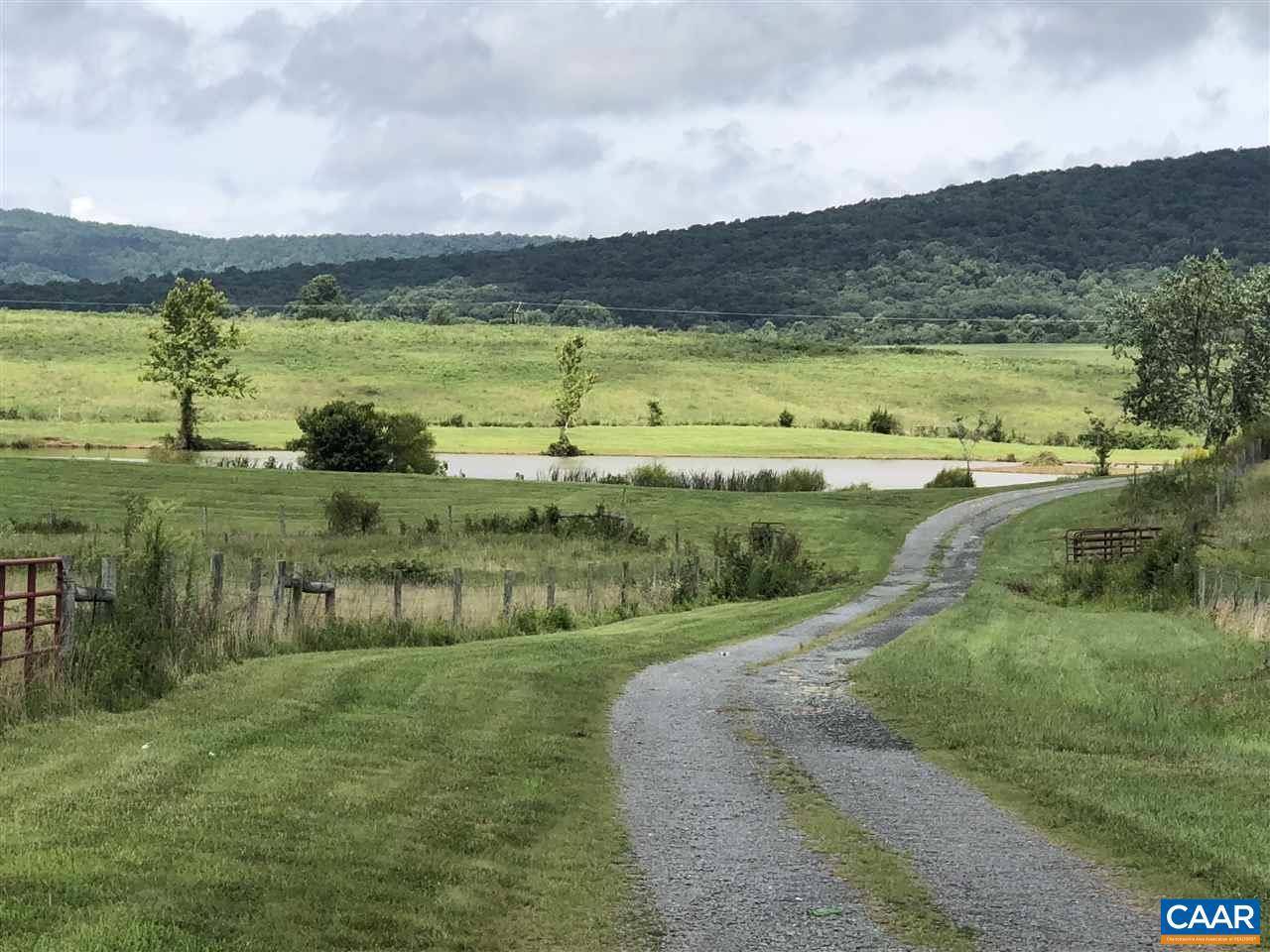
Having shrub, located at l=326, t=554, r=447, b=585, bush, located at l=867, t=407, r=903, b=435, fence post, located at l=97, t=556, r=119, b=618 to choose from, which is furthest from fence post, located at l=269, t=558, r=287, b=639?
bush, located at l=867, t=407, r=903, b=435

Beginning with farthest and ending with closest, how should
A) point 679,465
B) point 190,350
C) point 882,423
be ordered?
point 882,423
point 679,465
point 190,350

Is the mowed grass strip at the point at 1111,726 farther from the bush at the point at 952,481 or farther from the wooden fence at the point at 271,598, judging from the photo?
the bush at the point at 952,481

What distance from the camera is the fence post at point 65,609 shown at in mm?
17172

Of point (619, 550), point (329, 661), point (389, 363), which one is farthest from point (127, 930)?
point (389, 363)

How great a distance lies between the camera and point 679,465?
96.9m

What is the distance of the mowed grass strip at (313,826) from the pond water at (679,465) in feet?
228

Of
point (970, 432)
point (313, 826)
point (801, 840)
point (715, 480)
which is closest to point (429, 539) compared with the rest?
point (715, 480)

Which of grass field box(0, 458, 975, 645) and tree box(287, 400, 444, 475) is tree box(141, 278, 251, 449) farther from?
grass field box(0, 458, 975, 645)

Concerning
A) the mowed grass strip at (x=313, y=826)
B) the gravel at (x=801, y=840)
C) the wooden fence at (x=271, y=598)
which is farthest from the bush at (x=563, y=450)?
the mowed grass strip at (x=313, y=826)

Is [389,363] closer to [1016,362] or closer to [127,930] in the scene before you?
[1016,362]

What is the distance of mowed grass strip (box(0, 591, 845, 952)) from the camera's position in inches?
340

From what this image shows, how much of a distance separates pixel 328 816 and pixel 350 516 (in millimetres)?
47610

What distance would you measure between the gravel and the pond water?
66988 millimetres

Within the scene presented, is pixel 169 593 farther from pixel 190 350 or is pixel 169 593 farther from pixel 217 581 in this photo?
pixel 190 350
